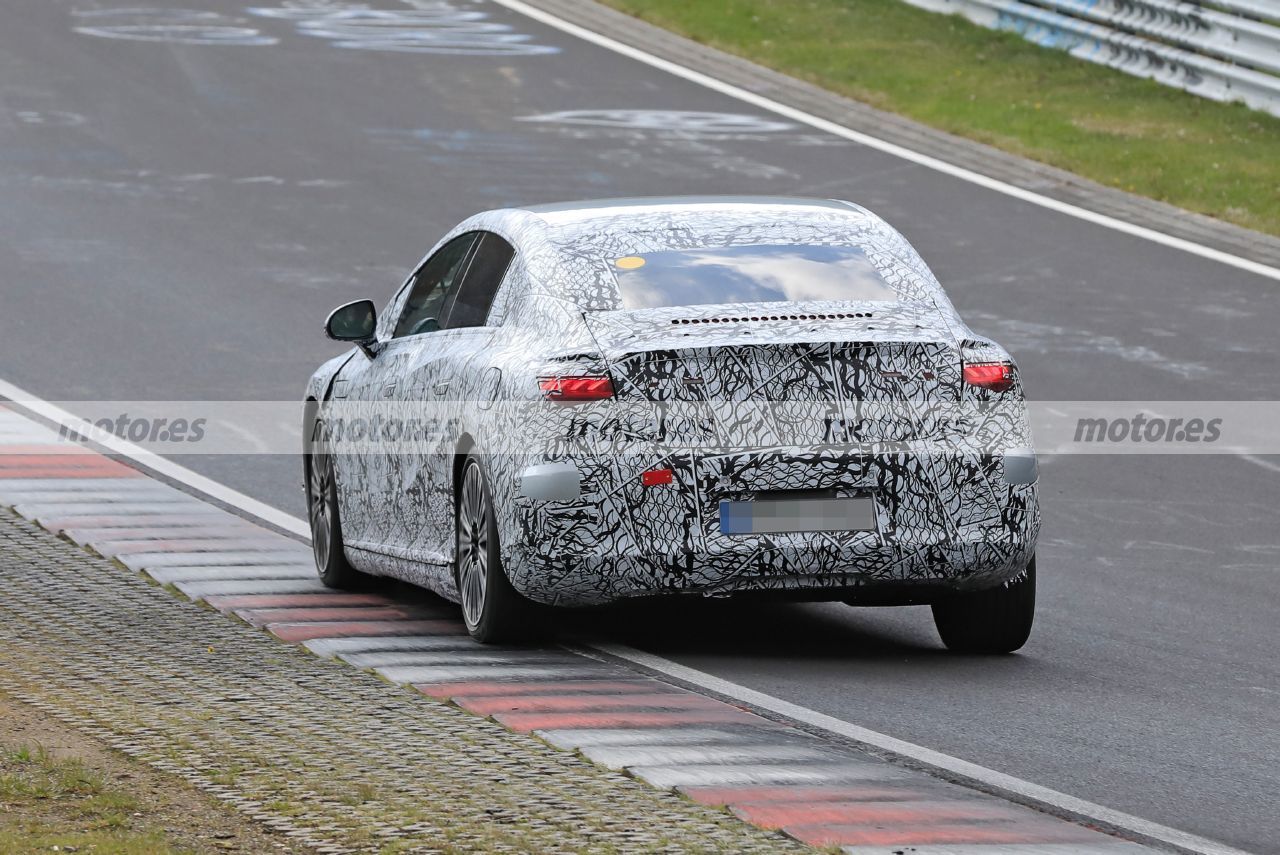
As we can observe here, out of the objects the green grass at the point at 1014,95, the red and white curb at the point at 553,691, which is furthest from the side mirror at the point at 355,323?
the green grass at the point at 1014,95

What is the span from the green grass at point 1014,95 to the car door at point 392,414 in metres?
10.7

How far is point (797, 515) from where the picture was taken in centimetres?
803

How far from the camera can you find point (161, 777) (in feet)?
20.1

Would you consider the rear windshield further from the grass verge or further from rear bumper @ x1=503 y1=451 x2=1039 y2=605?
the grass verge

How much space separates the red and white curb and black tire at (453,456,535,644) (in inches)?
3.6

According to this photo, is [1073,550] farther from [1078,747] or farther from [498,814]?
[498,814]

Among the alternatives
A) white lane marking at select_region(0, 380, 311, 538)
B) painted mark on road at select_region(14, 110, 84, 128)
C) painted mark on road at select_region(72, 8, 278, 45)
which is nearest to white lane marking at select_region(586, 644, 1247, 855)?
white lane marking at select_region(0, 380, 311, 538)

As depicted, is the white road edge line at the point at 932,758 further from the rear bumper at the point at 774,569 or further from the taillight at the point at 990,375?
the taillight at the point at 990,375

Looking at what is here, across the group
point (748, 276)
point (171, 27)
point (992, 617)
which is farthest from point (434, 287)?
point (171, 27)

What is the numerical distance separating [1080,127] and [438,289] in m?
13.6

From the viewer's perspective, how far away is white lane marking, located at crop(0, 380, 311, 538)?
38.1 ft

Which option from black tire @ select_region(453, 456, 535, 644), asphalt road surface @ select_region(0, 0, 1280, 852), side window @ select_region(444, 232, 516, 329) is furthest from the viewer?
side window @ select_region(444, 232, 516, 329)

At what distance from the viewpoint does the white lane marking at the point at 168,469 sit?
11.6 m

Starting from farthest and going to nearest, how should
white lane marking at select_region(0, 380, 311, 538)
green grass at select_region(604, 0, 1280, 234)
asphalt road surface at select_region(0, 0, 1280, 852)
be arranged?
green grass at select_region(604, 0, 1280, 234), white lane marking at select_region(0, 380, 311, 538), asphalt road surface at select_region(0, 0, 1280, 852)
